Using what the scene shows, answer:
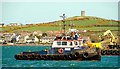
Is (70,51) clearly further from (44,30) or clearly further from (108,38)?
(44,30)

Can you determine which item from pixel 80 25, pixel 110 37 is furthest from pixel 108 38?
pixel 80 25

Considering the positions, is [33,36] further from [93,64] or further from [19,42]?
[93,64]

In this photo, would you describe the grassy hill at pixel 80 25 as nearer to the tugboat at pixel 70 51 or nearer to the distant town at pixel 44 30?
the distant town at pixel 44 30

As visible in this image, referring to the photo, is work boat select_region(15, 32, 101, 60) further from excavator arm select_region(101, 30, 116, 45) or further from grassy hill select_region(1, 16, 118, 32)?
grassy hill select_region(1, 16, 118, 32)

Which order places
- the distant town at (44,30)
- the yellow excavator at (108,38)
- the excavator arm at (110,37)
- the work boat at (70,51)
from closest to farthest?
1. the work boat at (70,51)
2. the yellow excavator at (108,38)
3. the excavator arm at (110,37)
4. the distant town at (44,30)

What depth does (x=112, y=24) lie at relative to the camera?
86.4 metres

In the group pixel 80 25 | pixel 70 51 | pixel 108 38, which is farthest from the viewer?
pixel 80 25

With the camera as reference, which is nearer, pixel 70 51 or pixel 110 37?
pixel 70 51

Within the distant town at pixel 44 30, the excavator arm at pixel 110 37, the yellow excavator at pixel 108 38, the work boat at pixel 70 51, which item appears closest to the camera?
the work boat at pixel 70 51

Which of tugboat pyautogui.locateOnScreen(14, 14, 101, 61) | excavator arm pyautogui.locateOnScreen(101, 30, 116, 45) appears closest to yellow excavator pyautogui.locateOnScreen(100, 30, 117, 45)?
excavator arm pyautogui.locateOnScreen(101, 30, 116, 45)

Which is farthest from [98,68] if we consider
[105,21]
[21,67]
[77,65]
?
[105,21]

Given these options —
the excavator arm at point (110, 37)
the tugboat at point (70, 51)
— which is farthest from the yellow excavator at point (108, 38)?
the tugboat at point (70, 51)

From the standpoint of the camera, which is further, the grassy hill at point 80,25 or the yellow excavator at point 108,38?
the grassy hill at point 80,25

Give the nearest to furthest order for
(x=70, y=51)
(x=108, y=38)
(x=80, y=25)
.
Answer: (x=70, y=51) < (x=108, y=38) < (x=80, y=25)
